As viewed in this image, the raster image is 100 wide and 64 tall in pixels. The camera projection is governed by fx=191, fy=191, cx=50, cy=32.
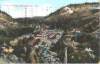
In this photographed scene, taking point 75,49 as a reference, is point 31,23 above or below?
above

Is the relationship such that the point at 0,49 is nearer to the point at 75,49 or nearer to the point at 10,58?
the point at 10,58

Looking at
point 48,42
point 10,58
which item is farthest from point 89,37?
point 10,58

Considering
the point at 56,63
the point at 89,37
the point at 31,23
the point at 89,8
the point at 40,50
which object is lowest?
the point at 56,63

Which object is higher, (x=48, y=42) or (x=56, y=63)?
(x=48, y=42)

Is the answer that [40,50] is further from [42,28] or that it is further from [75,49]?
[75,49]

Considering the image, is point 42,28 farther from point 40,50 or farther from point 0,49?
point 0,49

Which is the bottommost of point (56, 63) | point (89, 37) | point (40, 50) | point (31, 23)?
point (56, 63)

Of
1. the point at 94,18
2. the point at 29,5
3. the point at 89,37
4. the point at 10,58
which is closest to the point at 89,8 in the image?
the point at 94,18

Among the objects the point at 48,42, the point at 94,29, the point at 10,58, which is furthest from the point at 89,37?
the point at 10,58

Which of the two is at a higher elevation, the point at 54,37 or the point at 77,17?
the point at 77,17
